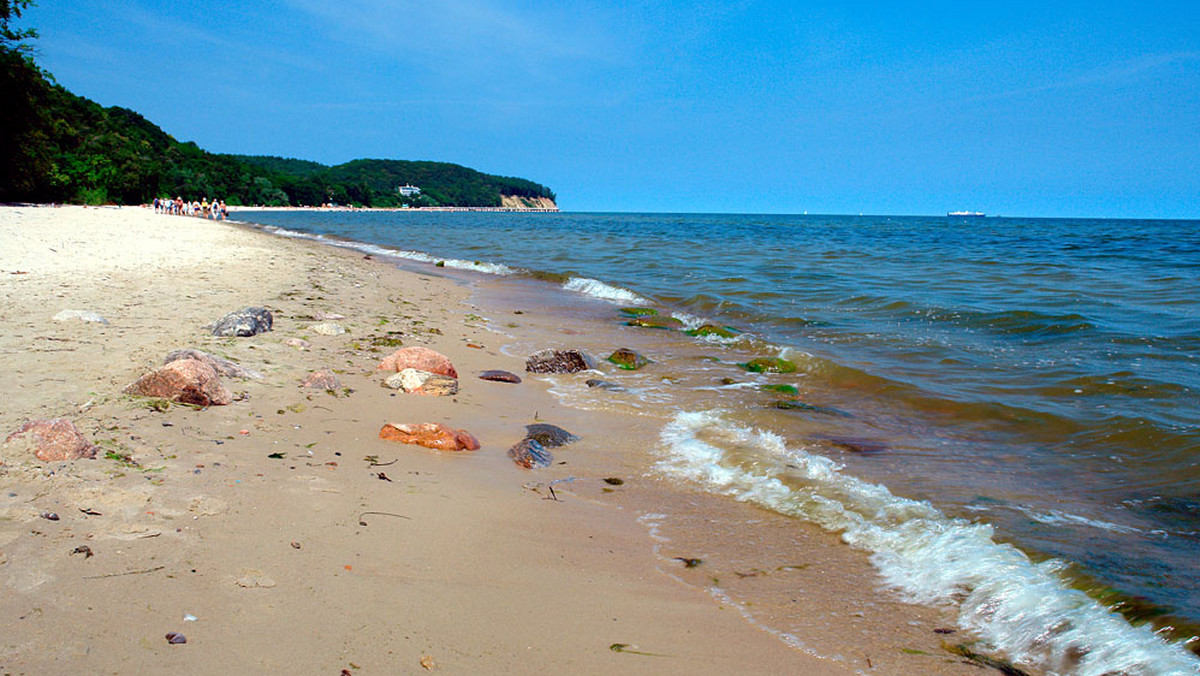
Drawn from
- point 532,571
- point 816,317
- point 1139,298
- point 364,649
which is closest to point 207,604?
point 364,649

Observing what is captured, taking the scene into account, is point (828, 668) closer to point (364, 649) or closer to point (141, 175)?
point (364, 649)

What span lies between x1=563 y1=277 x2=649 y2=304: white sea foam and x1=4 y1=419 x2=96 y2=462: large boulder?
10.5 metres

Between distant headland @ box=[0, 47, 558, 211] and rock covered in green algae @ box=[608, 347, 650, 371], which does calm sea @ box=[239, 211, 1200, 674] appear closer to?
rock covered in green algae @ box=[608, 347, 650, 371]

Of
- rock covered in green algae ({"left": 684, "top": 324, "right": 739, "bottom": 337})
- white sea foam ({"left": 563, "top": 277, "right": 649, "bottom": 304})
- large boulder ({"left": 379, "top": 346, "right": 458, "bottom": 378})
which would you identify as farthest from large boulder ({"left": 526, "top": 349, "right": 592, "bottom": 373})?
white sea foam ({"left": 563, "top": 277, "right": 649, "bottom": 304})

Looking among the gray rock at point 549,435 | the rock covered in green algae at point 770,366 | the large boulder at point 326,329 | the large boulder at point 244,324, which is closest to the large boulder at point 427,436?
the gray rock at point 549,435

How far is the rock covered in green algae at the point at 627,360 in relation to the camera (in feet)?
24.2

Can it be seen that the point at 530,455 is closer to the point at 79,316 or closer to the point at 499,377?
the point at 499,377

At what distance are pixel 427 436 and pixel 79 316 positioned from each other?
3980mm

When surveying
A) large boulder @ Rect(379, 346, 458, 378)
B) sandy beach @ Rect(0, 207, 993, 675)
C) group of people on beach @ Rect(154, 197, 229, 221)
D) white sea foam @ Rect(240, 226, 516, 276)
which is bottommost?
sandy beach @ Rect(0, 207, 993, 675)

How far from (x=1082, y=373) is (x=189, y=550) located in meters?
8.15

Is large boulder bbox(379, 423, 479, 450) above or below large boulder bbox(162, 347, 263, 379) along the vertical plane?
below

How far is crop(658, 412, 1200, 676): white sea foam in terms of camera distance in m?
2.49

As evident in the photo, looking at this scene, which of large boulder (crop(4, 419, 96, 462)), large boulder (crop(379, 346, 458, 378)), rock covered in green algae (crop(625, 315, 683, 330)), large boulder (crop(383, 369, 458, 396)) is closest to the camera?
large boulder (crop(4, 419, 96, 462))

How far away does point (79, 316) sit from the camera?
5.87 meters
